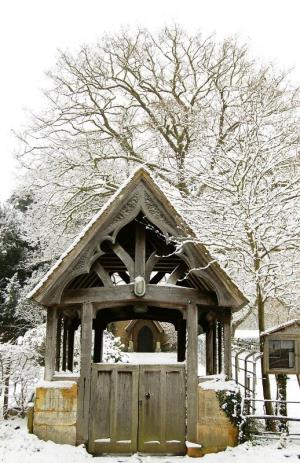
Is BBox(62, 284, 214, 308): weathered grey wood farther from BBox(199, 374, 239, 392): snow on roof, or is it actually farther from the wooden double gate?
BBox(199, 374, 239, 392): snow on roof

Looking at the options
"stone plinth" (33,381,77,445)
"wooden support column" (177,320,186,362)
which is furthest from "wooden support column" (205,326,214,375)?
"stone plinth" (33,381,77,445)

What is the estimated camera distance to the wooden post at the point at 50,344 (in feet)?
30.2

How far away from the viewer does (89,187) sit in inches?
758

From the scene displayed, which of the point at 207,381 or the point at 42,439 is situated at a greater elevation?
the point at 207,381

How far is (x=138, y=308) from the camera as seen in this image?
9.80 metres

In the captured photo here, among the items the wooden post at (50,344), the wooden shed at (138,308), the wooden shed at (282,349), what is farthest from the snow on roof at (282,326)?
the wooden post at (50,344)

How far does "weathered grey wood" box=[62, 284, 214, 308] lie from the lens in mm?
9398

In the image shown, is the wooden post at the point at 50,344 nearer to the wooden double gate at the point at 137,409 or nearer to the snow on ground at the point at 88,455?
the wooden double gate at the point at 137,409

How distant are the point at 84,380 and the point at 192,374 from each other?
2016 millimetres

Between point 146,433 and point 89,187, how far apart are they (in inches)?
456

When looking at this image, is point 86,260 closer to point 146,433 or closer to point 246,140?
point 146,433

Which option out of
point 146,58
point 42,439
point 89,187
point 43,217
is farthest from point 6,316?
point 42,439

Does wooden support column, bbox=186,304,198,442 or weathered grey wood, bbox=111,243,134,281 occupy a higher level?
weathered grey wood, bbox=111,243,134,281

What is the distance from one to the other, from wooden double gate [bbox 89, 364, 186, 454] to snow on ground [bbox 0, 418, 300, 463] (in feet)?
0.90
